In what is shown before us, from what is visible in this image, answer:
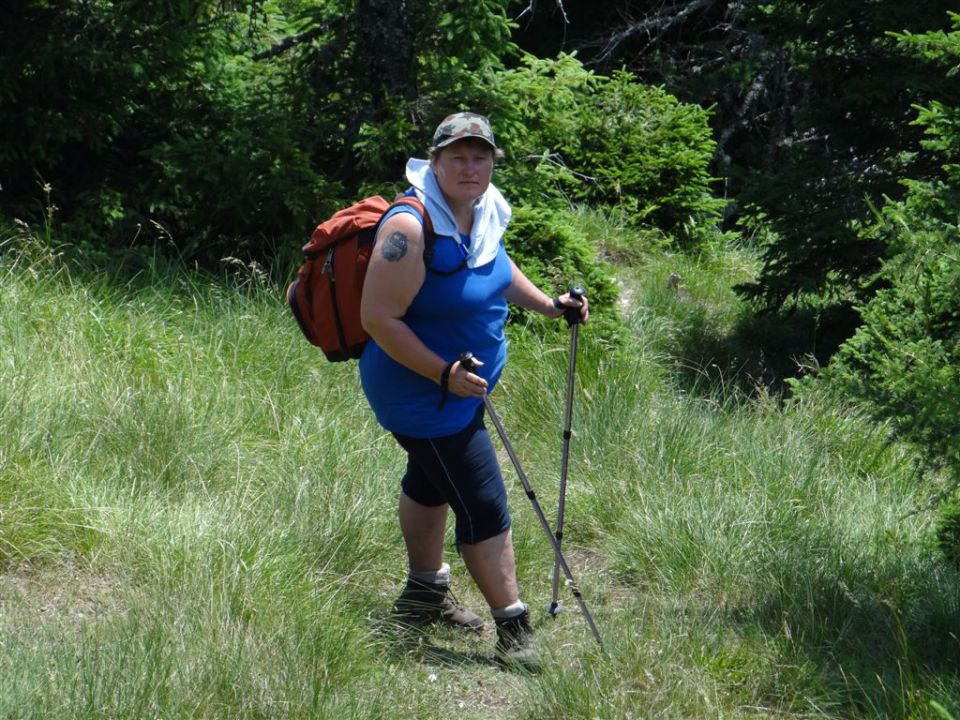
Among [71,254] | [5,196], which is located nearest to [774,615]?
[71,254]

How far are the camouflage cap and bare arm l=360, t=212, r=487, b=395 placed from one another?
0.30 m

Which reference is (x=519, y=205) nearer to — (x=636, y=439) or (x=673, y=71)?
(x=636, y=439)

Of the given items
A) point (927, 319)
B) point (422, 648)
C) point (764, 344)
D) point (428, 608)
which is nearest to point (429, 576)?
point (428, 608)

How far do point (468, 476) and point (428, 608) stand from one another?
2.27ft

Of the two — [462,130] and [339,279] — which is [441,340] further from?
[462,130]

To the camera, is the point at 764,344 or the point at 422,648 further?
the point at 764,344

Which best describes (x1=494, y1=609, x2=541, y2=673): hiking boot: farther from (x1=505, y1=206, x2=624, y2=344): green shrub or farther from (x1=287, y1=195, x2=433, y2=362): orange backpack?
(x1=505, y1=206, x2=624, y2=344): green shrub

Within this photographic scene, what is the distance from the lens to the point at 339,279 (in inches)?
166

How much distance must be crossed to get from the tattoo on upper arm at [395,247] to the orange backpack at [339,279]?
0.46 ft

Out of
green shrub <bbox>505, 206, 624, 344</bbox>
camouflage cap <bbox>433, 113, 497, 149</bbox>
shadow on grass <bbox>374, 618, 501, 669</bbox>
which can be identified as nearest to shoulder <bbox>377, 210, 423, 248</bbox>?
camouflage cap <bbox>433, 113, 497, 149</bbox>

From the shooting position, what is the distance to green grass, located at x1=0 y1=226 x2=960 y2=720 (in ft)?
12.8

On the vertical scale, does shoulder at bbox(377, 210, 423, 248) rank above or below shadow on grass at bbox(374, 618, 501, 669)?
above

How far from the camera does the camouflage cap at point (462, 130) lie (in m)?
4.09

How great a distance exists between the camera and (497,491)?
438 centimetres
